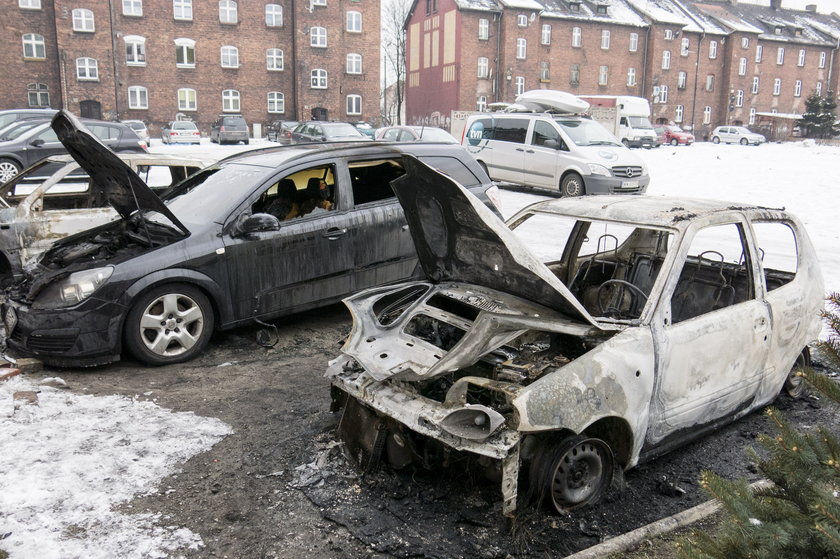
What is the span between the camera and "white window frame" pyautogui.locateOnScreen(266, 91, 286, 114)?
4590 centimetres

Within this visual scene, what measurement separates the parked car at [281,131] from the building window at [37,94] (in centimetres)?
1373

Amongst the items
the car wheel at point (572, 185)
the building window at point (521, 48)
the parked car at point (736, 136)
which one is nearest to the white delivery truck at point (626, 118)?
the parked car at point (736, 136)

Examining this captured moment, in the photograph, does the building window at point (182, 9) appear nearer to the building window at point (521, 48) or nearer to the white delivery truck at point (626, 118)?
the building window at point (521, 48)

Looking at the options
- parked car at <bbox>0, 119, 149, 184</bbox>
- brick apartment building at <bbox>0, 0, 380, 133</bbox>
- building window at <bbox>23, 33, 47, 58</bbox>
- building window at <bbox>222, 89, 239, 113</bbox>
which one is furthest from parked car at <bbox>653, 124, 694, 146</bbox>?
building window at <bbox>23, 33, 47, 58</bbox>

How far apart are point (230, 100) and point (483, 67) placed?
18804 millimetres

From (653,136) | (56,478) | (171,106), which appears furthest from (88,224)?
(171,106)

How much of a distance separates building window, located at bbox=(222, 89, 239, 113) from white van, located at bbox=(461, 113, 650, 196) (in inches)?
1238

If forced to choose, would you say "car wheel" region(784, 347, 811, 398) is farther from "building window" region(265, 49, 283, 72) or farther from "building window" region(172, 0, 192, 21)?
"building window" region(172, 0, 192, 21)

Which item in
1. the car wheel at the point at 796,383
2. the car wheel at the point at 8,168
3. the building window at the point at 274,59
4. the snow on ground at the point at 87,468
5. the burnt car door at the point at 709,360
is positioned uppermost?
the building window at the point at 274,59

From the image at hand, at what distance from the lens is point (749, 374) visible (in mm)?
4328

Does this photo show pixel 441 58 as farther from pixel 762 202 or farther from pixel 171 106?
pixel 762 202

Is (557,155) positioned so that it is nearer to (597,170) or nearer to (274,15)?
(597,170)

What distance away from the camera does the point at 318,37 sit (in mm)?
45250

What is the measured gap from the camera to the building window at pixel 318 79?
150ft
